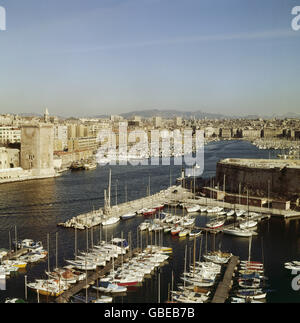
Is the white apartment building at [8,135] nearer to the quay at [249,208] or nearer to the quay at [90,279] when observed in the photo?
the quay at [249,208]

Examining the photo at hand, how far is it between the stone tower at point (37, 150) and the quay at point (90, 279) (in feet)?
28.0

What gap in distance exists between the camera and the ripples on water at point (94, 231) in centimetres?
483

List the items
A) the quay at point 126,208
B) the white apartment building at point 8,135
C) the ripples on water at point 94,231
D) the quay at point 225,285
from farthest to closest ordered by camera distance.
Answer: the white apartment building at point 8,135 < the quay at point 126,208 < the ripples on water at point 94,231 < the quay at point 225,285

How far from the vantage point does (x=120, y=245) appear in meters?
6.11

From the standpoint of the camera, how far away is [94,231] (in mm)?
7168
